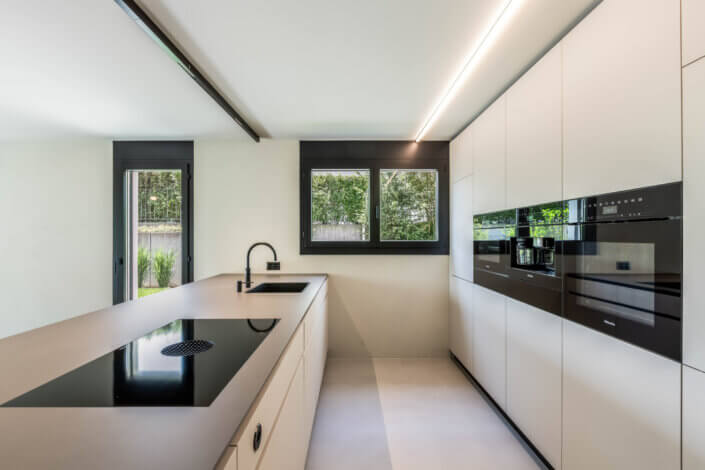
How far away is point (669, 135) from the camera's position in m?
1.03

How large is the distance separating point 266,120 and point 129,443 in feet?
8.63

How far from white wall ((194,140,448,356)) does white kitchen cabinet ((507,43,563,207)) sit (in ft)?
5.05

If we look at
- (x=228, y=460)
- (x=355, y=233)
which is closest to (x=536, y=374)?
(x=228, y=460)

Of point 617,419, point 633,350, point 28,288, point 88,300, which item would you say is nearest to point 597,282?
point 633,350

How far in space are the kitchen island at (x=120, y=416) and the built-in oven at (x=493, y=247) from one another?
1.49m

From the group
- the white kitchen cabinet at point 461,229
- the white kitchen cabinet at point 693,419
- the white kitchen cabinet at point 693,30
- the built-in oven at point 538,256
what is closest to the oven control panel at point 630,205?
the built-in oven at point 538,256

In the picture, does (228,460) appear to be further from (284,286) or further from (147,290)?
(147,290)

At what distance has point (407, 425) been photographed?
2.16 metres

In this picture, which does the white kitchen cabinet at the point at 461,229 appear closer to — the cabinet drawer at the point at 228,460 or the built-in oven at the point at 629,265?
the built-in oven at the point at 629,265

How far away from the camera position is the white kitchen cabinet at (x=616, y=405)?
1.04m

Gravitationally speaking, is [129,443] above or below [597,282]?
below

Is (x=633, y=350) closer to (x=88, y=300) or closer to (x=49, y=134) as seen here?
(x=88, y=300)

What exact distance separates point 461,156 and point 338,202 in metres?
1.34

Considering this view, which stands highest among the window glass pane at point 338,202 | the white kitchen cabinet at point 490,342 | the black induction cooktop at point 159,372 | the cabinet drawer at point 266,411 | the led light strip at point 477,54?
the led light strip at point 477,54
